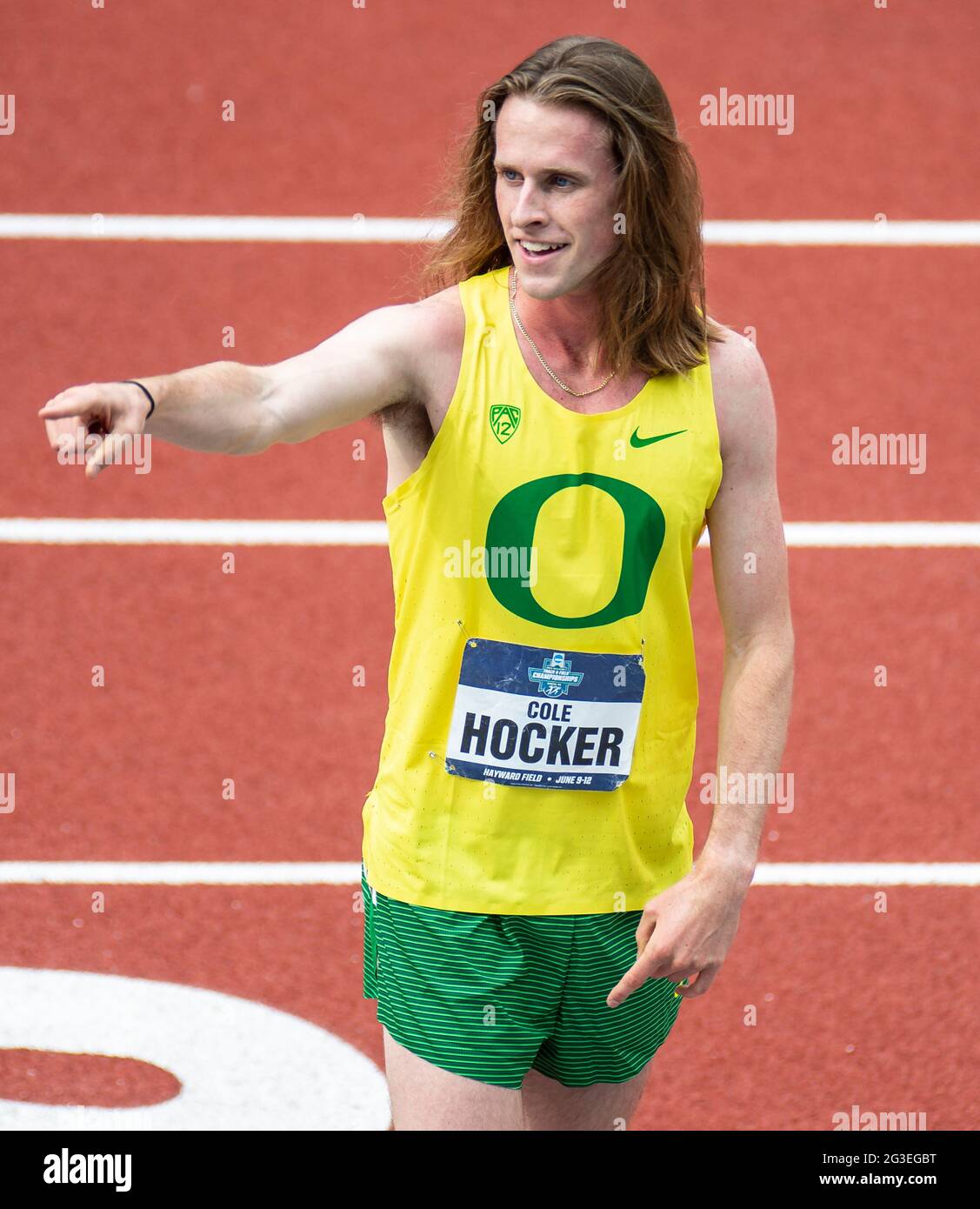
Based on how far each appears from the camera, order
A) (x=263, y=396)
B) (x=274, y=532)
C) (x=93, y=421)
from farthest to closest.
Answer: (x=274, y=532) → (x=263, y=396) → (x=93, y=421)

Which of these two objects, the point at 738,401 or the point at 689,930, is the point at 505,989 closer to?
the point at 689,930

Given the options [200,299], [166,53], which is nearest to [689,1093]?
[200,299]

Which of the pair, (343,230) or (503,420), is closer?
(503,420)

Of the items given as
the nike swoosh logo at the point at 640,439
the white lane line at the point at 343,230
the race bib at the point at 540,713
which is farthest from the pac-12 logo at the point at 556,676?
the white lane line at the point at 343,230

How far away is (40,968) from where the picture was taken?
448 centimetres

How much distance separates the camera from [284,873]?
495cm

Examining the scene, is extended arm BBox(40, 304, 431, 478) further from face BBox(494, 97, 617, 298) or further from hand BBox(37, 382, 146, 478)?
face BBox(494, 97, 617, 298)

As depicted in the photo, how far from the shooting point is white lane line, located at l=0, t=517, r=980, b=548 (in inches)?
252

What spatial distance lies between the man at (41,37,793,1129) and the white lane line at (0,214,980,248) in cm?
520

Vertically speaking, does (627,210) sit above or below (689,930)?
above

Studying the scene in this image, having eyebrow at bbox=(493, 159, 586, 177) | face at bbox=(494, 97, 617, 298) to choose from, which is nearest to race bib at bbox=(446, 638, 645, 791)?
face at bbox=(494, 97, 617, 298)

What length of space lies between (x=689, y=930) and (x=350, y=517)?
13.4ft

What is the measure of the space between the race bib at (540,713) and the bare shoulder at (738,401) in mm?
376

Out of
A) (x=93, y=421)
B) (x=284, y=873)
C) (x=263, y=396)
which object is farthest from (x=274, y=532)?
(x=93, y=421)
